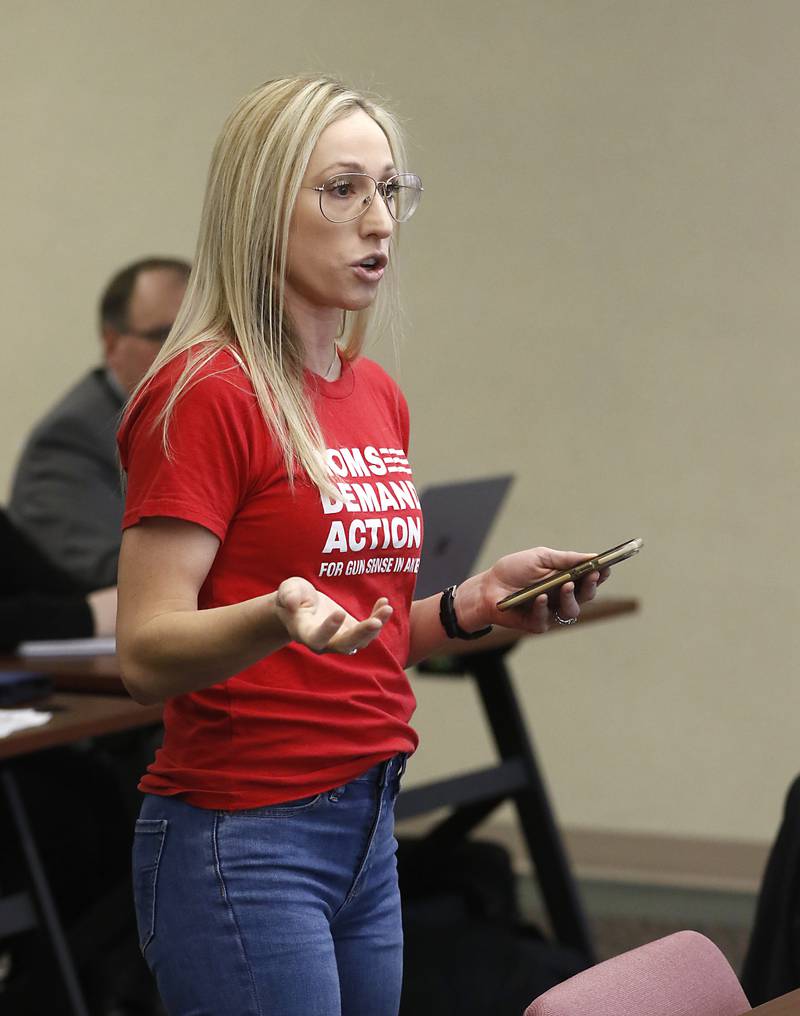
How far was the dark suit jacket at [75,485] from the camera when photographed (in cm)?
339

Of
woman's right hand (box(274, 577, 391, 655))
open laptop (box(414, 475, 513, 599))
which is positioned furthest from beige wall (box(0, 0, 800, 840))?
woman's right hand (box(274, 577, 391, 655))

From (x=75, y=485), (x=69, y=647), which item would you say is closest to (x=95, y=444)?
(x=75, y=485)

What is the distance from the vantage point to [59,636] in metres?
2.87

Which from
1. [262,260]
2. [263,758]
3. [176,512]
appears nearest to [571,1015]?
[263,758]

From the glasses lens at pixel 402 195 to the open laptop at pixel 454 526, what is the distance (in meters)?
1.25

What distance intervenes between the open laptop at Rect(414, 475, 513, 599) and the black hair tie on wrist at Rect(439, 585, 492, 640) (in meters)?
1.14

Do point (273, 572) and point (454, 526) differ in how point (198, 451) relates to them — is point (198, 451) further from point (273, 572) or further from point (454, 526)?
point (454, 526)

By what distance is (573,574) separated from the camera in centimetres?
130

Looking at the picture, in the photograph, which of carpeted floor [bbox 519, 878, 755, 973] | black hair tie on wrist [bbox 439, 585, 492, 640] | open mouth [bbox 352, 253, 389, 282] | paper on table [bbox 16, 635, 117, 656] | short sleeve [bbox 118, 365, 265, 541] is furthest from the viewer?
carpeted floor [bbox 519, 878, 755, 973]

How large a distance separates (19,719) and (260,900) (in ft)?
3.59

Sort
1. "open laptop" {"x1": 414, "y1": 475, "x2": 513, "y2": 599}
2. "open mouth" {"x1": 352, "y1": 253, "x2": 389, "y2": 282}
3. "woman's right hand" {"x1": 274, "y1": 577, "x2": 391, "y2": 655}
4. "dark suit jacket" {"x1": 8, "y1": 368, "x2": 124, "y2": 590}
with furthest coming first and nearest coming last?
"dark suit jacket" {"x1": 8, "y1": 368, "x2": 124, "y2": 590} → "open laptop" {"x1": 414, "y1": 475, "x2": 513, "y2": 599} → "open mouth" {"x1": 352, "y1": 253, "x2": 389, "y2": 282} → "woman's right hand" {"x1": 274, "y1": 577, "x2": 391, "y2": 655}

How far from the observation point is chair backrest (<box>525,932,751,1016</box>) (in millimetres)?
1087

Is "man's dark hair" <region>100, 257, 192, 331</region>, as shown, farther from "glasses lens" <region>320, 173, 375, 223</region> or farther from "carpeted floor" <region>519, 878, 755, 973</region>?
"glasses lens" <region>320, 173, 375, 223</region>

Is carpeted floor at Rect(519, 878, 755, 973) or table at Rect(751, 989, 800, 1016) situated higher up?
table at Rect(751, 989, 800, 1016)
